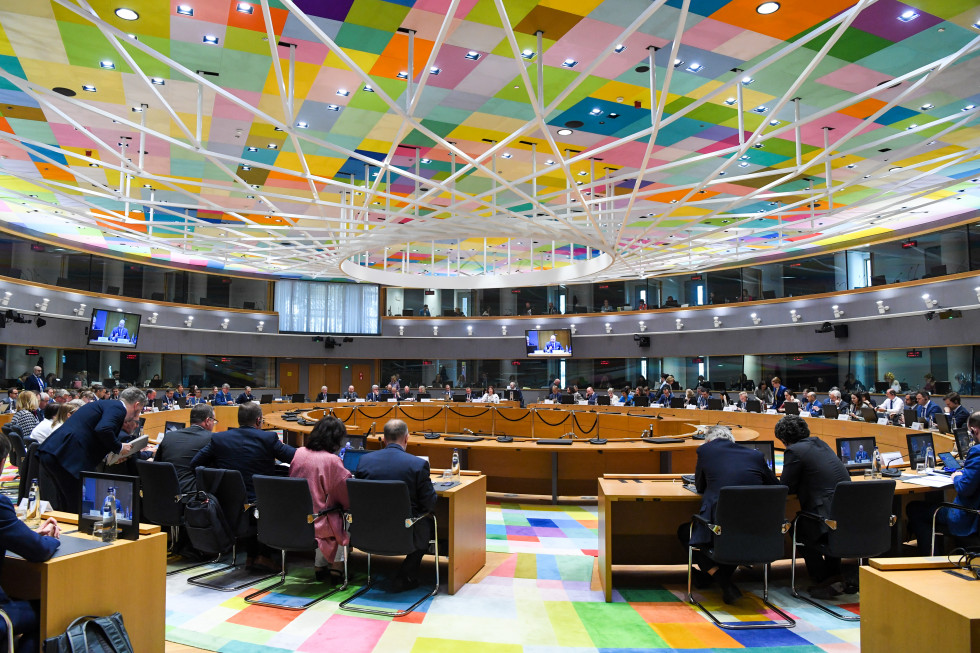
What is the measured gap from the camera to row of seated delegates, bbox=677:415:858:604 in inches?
176

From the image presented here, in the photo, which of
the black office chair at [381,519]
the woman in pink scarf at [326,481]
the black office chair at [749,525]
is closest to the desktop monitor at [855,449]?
the black office chair at [749,525]

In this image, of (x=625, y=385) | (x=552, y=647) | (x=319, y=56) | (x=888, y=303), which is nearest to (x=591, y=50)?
(x=319, y=56)

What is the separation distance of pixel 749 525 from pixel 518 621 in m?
1.75

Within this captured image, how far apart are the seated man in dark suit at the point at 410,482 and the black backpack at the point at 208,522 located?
43.4 inches

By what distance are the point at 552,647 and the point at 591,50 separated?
654cm

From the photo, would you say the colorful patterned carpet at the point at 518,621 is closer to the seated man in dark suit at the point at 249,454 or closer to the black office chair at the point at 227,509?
the black office chair at the point at 227,509

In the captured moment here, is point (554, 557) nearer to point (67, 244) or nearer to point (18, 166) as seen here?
point (18, 166)

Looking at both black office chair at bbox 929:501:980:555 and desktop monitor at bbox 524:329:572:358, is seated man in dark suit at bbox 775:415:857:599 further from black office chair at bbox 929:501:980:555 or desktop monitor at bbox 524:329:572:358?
desktop monitor at bbox 524:329:572:358

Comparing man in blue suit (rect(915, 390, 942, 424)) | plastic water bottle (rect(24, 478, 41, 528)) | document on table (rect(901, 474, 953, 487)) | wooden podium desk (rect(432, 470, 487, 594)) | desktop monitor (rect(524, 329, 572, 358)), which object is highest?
desktop monitor (rect(524, 329, 572, 358))

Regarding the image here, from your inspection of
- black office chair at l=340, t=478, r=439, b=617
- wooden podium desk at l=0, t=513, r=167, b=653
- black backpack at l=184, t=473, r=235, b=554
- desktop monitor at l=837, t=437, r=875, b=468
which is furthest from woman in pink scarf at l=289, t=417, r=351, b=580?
desktop monitor at l=837, t=437, r=875, b=468

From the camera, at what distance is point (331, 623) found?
408 centimetres

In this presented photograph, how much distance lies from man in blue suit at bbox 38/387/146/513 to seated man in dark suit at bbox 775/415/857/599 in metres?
5.04

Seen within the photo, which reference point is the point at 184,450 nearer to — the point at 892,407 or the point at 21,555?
the point at 21,555

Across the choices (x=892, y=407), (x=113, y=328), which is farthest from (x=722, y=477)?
(x=113, y=328)
